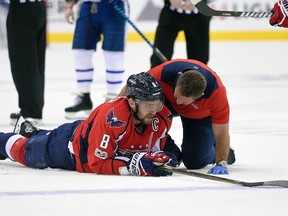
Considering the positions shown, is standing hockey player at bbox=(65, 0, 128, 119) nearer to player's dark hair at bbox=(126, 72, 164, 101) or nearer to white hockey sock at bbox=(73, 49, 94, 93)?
white hockey sock at bbox=(73, 49, 94, 93)

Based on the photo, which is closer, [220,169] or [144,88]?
[144,88]

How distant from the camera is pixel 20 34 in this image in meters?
6.05

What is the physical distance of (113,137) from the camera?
13.1 feet

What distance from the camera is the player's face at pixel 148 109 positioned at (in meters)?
4.00

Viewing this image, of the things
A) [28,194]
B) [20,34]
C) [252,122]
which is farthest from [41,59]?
[28,194]

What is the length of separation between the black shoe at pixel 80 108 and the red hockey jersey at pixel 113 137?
2.25 metres

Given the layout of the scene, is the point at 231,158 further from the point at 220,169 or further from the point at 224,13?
the point at 224,13

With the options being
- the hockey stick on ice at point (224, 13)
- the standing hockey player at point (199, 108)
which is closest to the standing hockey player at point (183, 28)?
the hockey stick on ice at point (224, 13)

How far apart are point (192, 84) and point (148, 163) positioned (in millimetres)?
388

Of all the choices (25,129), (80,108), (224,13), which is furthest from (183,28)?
(25,129)

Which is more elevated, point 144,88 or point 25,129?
point 144,88

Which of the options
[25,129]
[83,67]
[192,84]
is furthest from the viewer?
[83,67]

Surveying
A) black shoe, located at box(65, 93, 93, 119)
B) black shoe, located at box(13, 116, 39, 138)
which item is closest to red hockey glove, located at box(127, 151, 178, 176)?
black shoe, located at box(13, 116, 39, 138)

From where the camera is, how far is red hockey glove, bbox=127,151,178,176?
13.1 feet
